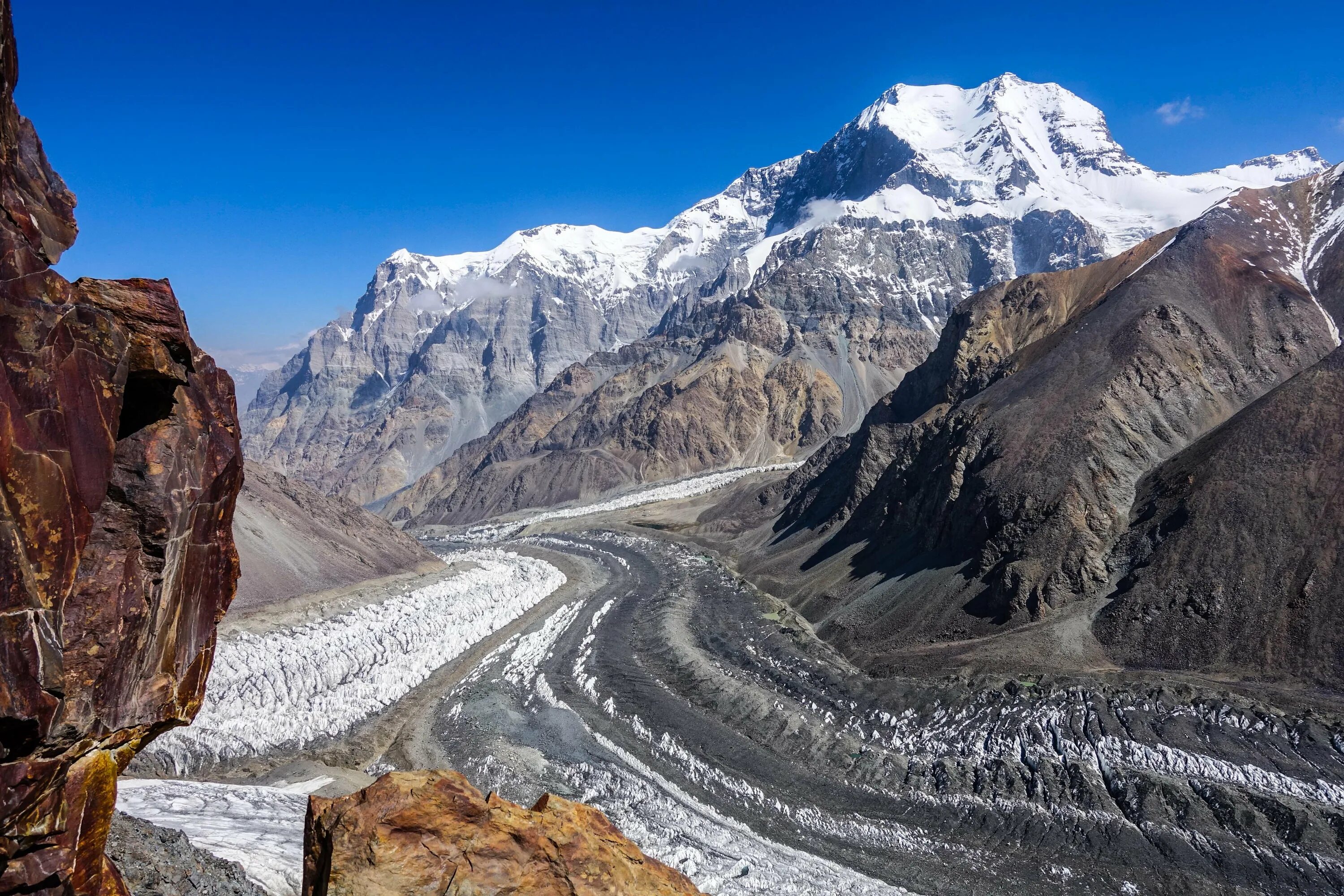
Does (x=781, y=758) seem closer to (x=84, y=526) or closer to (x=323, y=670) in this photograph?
(x=323, y=670)

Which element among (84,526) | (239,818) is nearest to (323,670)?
(239,818)

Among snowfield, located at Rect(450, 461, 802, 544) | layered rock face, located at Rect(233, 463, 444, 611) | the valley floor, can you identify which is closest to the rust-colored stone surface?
the valley floor

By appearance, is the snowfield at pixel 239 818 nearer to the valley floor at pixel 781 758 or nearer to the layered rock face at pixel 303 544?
the valley floor at pixel 781 758

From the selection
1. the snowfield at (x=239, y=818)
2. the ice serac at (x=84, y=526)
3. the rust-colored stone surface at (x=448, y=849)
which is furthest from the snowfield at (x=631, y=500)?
the ice serac at (x=84, y=526)

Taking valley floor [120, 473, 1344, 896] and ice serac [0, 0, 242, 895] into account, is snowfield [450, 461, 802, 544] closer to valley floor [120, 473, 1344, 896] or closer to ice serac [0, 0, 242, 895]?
valley floor [120, 473, 1344, 896]

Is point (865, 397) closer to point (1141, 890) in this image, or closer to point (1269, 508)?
point (1269, 508)

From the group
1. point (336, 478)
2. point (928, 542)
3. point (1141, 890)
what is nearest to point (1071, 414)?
point (928, 542)
